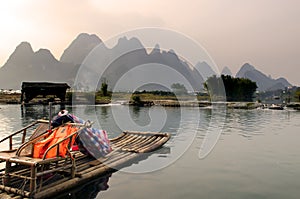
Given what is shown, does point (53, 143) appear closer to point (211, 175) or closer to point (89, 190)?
point (89, 190)

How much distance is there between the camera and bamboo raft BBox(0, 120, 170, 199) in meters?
7.99

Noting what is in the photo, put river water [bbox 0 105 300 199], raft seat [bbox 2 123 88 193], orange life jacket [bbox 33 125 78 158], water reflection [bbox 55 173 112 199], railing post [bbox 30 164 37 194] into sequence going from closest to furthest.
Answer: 1. railing post [bbox 30 164 37 194]
2. raft seat [bbox 2 123 88 193]
3. water reflection [bbox 55 173 112 199]
4. orange life jacket [bbox 33 125 78 158]
5. river water [bbox 0 105 300 199]

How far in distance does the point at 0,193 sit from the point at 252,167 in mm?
10588

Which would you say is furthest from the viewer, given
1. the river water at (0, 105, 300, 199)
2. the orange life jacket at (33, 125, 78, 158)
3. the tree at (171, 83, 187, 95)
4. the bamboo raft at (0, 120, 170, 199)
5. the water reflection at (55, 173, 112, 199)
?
the tree at (171, 83, 187, 95)

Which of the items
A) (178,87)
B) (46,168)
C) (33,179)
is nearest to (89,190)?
(46,168)

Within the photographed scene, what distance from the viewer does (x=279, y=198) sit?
9.79m

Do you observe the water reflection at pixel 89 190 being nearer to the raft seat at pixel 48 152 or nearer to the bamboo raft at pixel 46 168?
the bamboo raft at pixel 46 168

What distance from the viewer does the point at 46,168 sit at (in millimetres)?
9609

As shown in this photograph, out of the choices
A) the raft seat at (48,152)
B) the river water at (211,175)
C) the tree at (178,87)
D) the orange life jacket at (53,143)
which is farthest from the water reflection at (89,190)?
the tree at (178,87)

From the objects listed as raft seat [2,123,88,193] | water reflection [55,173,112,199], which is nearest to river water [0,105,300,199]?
water reflection [55,173,112,199]

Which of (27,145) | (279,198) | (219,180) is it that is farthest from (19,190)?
(279,198)

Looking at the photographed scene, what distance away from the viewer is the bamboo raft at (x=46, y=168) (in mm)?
7987

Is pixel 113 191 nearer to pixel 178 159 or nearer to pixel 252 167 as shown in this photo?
pixel 178 159

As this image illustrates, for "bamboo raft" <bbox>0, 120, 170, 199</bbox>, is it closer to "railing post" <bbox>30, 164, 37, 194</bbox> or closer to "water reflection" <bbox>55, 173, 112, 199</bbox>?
"railing post" <bbox>30, 164, 37, 194</bbox>
